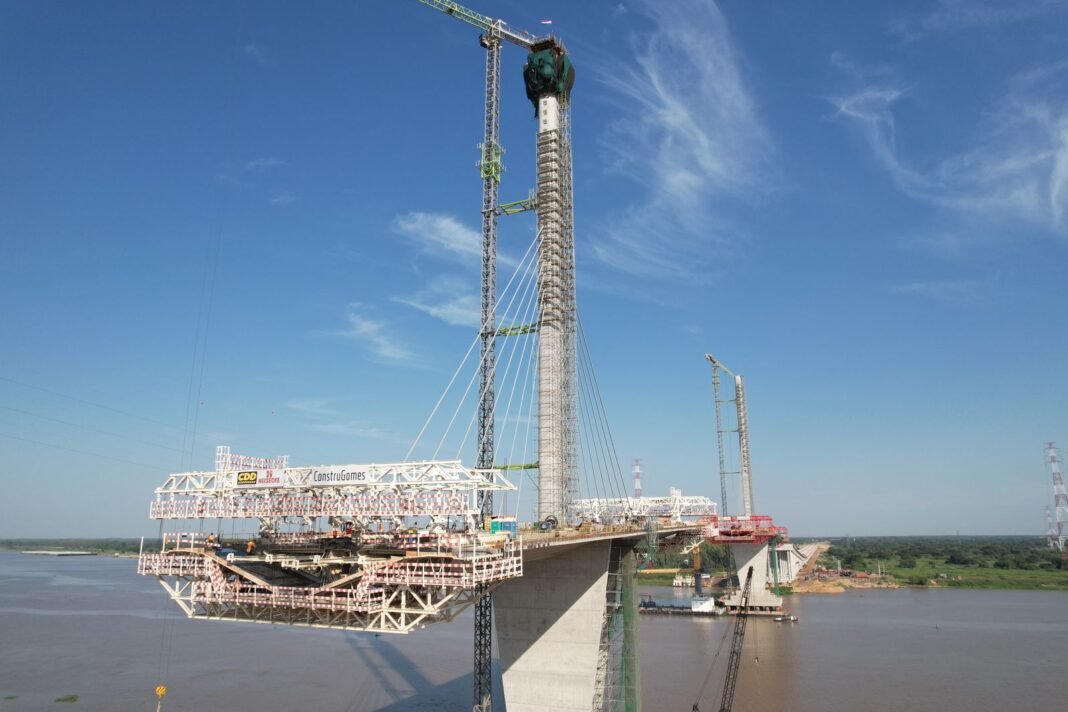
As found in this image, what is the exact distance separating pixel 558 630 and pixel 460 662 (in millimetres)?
27187

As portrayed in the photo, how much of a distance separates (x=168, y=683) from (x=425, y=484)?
4557 centimetres

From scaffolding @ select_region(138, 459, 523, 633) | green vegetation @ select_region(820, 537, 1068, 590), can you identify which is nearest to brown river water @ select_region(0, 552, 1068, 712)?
scaffolding @ select_region(138, 459, 523, 633)

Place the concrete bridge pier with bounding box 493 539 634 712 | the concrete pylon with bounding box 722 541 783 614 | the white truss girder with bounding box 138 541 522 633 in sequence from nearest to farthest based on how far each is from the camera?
1. the white truss girder with bounding box 138 541 522 633
2. the concrete bridge pier with bounding box 493 539 634 712
3. the concrete pylon with bounding box 722 541 783 614

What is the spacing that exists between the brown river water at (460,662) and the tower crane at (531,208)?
1703 cm

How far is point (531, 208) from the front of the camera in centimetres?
4831

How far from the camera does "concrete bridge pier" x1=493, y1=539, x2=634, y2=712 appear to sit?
126ft

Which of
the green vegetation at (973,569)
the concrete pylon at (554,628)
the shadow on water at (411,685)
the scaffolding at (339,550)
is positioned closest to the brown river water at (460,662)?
the shadow on water at (411,685)

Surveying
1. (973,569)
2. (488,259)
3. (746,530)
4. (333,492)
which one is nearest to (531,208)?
(488,259)

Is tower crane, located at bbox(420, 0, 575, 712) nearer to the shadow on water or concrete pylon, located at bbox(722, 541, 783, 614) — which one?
the shadow on water

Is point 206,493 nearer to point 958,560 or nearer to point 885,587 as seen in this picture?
point 885,587

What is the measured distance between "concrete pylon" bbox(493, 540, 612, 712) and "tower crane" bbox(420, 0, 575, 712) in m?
1.76

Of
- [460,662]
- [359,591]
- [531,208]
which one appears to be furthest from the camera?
[460,662]

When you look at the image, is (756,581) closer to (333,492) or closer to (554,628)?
(554,628)

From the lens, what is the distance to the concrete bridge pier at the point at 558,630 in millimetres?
38375
